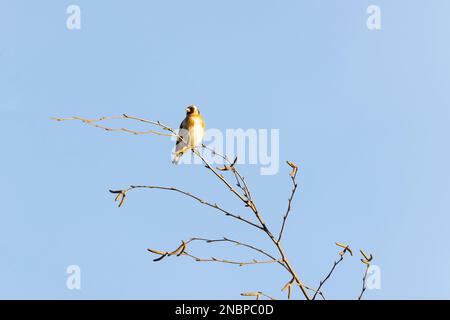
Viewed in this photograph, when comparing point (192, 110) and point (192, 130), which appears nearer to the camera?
point (192, 130)

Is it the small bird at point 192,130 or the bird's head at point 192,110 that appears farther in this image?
the bird's head at point 192,110

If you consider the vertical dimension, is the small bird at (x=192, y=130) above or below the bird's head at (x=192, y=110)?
below

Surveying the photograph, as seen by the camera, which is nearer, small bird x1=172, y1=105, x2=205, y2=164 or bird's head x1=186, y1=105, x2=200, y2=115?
small bird x1=172, y1=105, x2=205, y2=164

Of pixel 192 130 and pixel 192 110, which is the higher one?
pixel 192 110

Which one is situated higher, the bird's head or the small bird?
the bird's head
